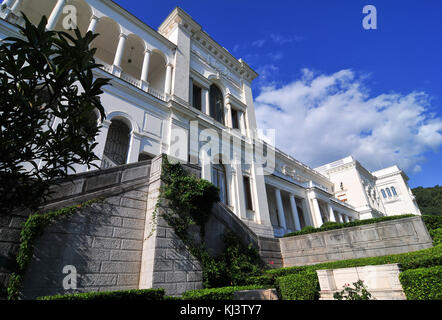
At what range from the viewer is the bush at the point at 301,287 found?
678 centimetres

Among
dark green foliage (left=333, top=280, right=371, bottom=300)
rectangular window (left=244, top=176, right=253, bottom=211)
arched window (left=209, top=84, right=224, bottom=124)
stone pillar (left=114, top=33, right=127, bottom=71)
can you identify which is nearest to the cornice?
stone pillar (left=114, top=33, right=127, bottom=71)

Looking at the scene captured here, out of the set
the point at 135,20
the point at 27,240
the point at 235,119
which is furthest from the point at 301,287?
the point at 135,20

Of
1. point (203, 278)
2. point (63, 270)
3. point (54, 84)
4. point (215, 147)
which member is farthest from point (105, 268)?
point (215, 147)

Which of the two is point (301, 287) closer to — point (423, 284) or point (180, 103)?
point (423, 284)

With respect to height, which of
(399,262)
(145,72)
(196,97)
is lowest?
(399,262)

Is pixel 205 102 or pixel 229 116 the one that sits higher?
pixel 205 102

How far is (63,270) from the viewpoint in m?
5.26

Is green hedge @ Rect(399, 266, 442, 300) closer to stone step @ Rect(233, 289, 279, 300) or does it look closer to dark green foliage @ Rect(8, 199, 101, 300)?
stone step @ Rect(233, 289, 279, 300)

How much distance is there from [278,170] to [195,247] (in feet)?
72.9

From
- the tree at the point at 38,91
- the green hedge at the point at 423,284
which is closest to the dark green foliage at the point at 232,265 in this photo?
the green hedge at the point at 423,284

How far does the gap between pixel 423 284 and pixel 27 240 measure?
8.50 metres

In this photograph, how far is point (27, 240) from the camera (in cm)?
489

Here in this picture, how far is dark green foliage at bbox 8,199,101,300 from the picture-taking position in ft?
14.8

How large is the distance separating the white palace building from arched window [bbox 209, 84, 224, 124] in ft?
0.37
